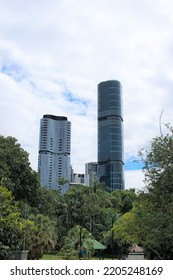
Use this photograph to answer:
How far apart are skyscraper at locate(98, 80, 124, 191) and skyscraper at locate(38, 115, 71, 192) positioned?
330 inches

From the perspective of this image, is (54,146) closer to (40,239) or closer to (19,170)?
(19,170)

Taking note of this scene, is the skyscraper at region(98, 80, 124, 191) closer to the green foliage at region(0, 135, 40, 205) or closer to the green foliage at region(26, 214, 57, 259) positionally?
the green foliage at region(0, 135, 40, 205)

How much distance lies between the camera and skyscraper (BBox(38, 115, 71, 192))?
81.7m

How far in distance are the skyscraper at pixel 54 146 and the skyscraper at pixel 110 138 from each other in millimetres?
8374

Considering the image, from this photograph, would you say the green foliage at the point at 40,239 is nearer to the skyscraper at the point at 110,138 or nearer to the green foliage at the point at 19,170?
the green foliage at the point at 19,170

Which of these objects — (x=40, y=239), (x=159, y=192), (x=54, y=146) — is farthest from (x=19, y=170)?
(x=54, y=146)

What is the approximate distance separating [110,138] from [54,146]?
13.7 meters

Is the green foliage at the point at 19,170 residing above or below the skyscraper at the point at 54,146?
below

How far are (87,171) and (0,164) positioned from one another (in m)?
66.2

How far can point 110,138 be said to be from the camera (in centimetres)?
9006

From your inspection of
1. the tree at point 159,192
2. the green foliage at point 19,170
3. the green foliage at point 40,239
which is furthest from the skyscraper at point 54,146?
the tree at point 159,192

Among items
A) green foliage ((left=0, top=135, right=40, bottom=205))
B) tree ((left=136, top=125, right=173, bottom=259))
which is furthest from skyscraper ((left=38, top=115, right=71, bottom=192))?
tree ((left=136, top=125, right=173, bottom=259))

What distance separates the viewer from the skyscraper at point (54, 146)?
81688mm
